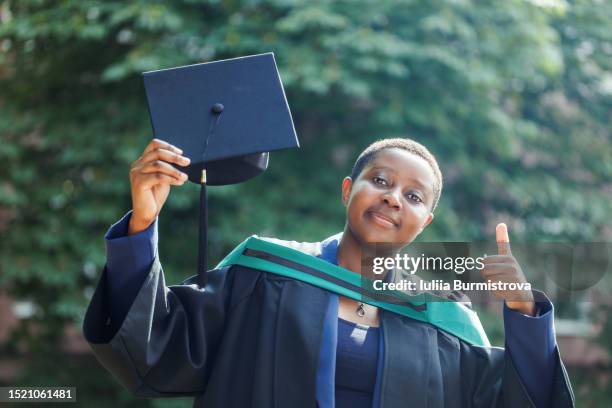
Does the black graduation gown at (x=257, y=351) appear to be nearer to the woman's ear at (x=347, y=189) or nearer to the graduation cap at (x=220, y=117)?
the graduation cap at (x=220, y=117)

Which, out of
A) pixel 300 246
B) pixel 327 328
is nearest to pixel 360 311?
pixel 327 328

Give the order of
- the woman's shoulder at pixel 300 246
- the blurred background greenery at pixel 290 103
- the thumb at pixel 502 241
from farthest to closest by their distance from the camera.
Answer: the blurred background greenery at pixel 290 103 → the woman's shoulder at pixel 300 246 → the thumb at pixel 502 241

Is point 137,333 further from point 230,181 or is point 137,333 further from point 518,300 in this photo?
point 518,300

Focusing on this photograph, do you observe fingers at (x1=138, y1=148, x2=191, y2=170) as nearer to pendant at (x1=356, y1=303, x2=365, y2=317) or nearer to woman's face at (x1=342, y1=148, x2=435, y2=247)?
woman's face at (x1=342, y1=148, x2=435, y2=247)

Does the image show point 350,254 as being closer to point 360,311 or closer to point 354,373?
point 360,311

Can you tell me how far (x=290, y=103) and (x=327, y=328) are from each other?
6212mm

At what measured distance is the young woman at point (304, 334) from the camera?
87.6 inches

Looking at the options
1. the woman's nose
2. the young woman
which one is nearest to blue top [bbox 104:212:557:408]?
the young woman

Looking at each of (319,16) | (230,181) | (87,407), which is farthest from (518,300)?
(87,407)

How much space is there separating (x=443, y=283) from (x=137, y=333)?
0.92m

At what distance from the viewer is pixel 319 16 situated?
737cm

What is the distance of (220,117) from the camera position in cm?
258

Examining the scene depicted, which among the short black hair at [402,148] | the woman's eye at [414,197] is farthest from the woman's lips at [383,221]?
the short black hair at [402,148]

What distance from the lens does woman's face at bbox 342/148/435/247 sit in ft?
8.04
